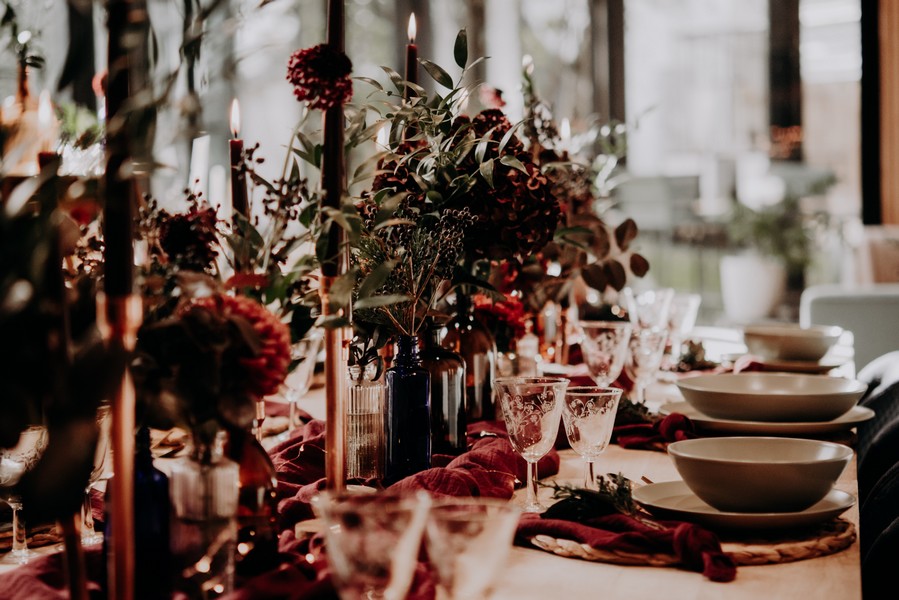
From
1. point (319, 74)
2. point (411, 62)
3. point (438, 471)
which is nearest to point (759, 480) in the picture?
point (438, 471)

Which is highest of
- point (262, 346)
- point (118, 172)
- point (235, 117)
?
point (235, 117)

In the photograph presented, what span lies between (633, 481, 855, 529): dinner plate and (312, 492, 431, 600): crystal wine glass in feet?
1.44

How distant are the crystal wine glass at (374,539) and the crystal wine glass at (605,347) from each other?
963mm

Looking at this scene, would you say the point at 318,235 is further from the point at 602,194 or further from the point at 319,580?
the point at 602,194

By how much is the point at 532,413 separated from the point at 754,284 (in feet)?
21.8

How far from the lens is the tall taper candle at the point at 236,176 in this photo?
1.01 metres

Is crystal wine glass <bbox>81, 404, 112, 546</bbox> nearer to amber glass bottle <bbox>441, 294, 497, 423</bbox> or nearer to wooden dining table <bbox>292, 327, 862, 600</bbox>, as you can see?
wooden dining table <bbox>292, 327, 862, 600</bbox>

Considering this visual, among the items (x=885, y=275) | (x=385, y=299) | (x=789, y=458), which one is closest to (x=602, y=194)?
(x=789, y=458)

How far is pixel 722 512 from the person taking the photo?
980 millimetres

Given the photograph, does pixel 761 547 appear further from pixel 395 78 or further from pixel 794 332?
pixel 794 332

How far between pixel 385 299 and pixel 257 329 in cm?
19

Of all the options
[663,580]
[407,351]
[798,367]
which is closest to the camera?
[663,580]

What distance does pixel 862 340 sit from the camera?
148 inches

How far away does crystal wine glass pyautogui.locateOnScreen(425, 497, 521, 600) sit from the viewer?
0.62 metres
